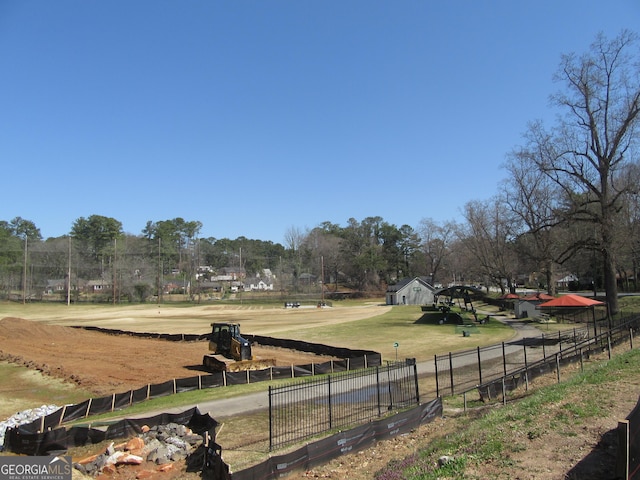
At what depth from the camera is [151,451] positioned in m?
12.8

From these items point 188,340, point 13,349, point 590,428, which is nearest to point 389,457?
point 590,428

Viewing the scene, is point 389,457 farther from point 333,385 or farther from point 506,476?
point 333,385

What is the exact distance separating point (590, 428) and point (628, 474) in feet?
10.2

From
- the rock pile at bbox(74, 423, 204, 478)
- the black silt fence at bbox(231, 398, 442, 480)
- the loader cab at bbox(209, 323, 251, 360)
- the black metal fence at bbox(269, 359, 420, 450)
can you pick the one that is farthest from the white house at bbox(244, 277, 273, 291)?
the black silt fence at bbox(231, 398, 442, 480)

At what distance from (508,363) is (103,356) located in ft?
88.8

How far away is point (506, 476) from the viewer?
7848mm

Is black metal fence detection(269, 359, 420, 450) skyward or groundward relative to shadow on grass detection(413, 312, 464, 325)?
skyward

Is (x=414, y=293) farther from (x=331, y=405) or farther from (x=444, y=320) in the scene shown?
(x=331, y=405)

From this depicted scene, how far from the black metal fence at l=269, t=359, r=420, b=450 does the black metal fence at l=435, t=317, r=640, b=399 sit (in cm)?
158

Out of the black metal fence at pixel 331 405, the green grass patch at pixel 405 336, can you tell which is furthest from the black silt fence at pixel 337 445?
the green grass patch at pixel 405 336

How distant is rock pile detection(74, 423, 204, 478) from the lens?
1210cm

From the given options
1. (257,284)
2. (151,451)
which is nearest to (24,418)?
(151,451)

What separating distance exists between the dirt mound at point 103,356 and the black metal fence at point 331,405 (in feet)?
32.4

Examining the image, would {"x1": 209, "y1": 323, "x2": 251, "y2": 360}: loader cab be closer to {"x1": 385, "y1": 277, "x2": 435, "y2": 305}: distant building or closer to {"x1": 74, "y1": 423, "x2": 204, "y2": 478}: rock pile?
{"x1": 74, "y1": 423, "x2": 204, "y2": 478}: rock pile
